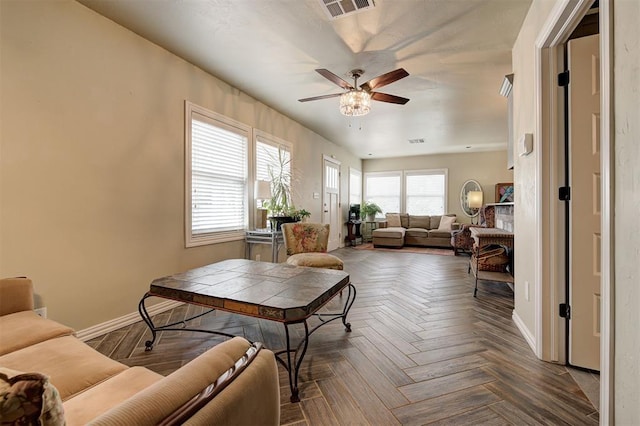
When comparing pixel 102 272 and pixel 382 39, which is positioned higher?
pixel 382 39

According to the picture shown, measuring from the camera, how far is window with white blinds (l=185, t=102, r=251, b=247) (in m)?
3.23

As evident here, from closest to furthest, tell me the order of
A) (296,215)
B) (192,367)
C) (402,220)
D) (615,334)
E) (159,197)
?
(192,367), (615,334), (159,197), (296,215), (402,220)

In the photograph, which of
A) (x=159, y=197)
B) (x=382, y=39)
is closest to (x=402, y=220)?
(x=382, y=39)

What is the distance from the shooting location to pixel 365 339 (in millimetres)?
2273

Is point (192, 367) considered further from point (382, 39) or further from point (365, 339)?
point (382, 39)

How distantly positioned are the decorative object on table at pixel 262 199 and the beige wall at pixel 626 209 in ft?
11.4

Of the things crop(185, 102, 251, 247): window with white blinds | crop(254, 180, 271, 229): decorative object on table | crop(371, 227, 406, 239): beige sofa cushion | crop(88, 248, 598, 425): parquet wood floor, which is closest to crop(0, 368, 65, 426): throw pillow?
crop(88, 248, 598, 425): parquet wood floor

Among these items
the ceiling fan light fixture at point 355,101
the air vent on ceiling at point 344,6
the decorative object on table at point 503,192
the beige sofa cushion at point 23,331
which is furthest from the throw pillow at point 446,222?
the beige sofa cushion at point 23,331

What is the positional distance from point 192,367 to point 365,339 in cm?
184

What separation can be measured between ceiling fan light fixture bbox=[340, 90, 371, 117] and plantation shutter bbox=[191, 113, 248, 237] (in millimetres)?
1624

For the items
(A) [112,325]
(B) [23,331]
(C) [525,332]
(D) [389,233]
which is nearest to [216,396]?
(B) [23,331]

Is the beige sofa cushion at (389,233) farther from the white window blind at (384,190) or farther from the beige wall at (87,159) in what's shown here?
the beige wall at (87,159)

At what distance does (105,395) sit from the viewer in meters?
0.97

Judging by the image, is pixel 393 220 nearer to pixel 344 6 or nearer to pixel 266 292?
pixel 344 6
